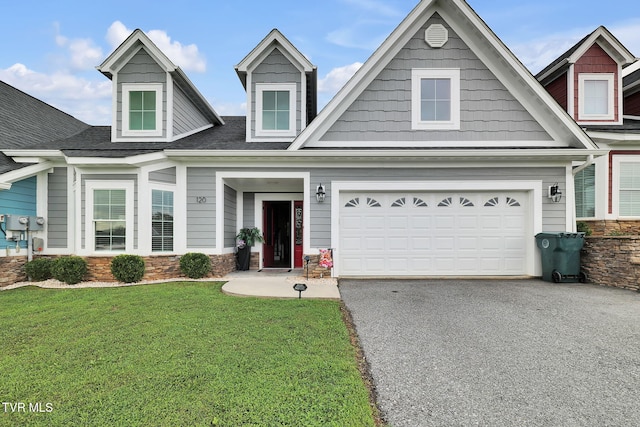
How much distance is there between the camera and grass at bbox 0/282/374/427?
7.99ft

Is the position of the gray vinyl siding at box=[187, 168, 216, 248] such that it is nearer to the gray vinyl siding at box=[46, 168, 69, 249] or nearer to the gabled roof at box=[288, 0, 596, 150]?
the gabled roof at box=[288, 0, 596, 150]

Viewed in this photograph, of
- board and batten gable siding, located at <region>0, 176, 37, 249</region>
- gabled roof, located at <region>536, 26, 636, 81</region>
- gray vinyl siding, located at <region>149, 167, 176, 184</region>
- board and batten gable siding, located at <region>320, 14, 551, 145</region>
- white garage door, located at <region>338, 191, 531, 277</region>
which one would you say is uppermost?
gabled roof, located at <region>536, 26, 636, 81</region>

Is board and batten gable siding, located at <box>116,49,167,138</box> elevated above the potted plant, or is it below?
above

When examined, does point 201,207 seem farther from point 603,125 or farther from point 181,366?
point 603,125

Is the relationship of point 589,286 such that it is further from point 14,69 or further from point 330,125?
point 14,69

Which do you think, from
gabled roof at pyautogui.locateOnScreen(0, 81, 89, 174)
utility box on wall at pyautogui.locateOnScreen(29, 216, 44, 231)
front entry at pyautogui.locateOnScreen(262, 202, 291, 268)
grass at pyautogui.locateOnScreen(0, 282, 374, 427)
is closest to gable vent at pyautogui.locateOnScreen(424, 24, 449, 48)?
front entry at pyautogui.locateOnScreen(262, 202, 291, 268)

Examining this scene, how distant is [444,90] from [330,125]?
10.6 feet

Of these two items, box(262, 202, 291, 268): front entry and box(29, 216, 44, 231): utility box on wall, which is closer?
box(29, 216, 44, 231): utility box on wall

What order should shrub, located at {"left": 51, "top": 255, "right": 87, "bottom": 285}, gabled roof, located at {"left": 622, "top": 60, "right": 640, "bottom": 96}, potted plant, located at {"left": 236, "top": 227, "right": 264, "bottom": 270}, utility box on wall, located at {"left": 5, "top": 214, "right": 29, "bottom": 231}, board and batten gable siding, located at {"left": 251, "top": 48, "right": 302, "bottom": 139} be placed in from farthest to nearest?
gabled roof, located at {"left": 622, "top": 60, "right": 640, "bottom": 96}, potted plant, located at {"left": 236, "top": 227, "right": 264, "bottom": 270}, board and batten gable siding, located at {"left": 251, "top": 48, "right": 302, "bottom": 139}, utility box on wall, located at {"left": 5, "top": 214, "right": 29, "bottom": 231}, shrub, located at {"left": 51, "top": 255, "right": 87, "bottom": 285}

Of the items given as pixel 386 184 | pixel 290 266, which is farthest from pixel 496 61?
pixel 290 266

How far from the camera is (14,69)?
2388cm

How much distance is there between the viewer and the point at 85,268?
783cm

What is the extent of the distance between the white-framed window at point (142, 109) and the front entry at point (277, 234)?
3.96m

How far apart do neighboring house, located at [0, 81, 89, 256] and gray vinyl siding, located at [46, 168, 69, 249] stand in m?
0.13
